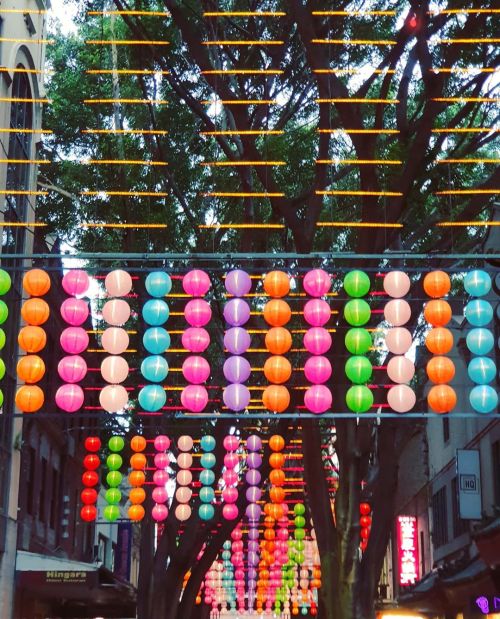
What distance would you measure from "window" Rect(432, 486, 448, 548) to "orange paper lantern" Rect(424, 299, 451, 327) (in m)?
20.1

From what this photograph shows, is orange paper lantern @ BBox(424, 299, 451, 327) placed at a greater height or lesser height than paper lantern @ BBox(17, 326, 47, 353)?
greater

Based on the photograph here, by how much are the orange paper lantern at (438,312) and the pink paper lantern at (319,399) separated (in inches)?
71.7

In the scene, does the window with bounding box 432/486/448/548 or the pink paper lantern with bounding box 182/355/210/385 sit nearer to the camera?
the pink paper lantern with bounding box 182/355/210/385

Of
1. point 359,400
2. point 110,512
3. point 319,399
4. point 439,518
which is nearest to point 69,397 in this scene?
point 319,399

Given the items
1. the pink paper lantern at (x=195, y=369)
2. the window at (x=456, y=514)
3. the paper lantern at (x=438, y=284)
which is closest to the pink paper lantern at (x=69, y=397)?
the pink paper lantern at (x=195, y=369)

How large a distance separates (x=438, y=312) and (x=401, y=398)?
4.38 ft

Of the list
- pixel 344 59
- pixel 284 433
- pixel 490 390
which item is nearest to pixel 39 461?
pixel 284 433

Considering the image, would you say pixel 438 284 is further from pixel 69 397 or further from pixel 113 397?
pixel 69 397

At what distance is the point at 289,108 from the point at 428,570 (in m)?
23.0

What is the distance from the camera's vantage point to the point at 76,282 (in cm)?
1548

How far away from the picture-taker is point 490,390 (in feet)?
49.5

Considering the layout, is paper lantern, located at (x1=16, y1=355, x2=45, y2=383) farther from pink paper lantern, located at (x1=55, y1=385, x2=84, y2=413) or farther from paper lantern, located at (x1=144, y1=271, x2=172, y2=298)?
paper lantern, located at (x1=144, y1=271, x2=172, y2=298)

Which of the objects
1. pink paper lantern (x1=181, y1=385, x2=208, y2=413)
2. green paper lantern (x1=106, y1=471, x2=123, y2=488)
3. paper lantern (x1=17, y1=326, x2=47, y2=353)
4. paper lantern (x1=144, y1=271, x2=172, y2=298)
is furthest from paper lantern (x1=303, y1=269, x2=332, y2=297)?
green paper lantern (x1=106, y1=471, x2=123, y2=488)

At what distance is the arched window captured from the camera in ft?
67.9
